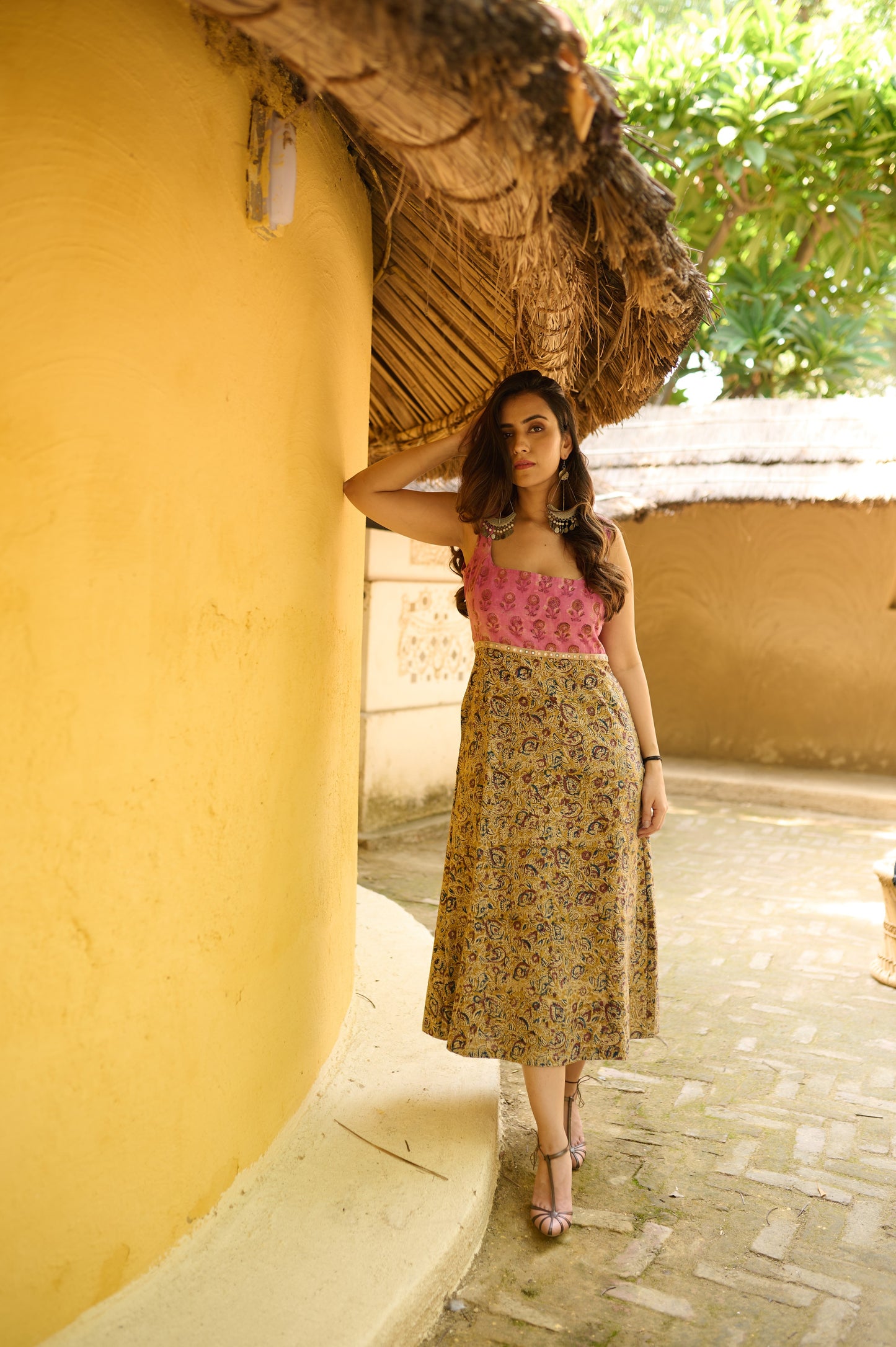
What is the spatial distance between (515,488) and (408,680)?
445cm

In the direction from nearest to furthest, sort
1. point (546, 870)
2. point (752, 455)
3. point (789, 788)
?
point (546, 870) < point (789, 788) < point (752, 455)

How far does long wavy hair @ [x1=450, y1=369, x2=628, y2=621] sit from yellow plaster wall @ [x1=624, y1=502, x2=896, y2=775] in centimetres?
634

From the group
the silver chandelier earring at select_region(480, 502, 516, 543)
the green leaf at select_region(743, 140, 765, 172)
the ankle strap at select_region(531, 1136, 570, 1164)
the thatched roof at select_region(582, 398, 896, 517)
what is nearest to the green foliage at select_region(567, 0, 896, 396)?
the green leaf at select_region(743, 140, 765, 172)

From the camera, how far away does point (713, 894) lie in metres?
5.79

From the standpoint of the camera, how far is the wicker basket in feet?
14.4

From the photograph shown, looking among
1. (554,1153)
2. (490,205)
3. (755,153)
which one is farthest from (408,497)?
(755,153)

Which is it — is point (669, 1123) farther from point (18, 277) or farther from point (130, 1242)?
point (18, 277)

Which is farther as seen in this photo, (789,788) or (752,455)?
(752,455)

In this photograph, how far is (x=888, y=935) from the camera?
443cm

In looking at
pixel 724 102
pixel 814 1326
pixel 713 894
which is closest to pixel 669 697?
pixel 713 894

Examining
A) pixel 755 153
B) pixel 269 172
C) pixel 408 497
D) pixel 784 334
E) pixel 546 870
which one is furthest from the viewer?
pixel 784 334

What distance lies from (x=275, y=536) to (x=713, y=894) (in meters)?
4.16

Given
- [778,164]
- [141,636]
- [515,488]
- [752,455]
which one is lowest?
[141,636]

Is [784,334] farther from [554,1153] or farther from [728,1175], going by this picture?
[554,1153]
